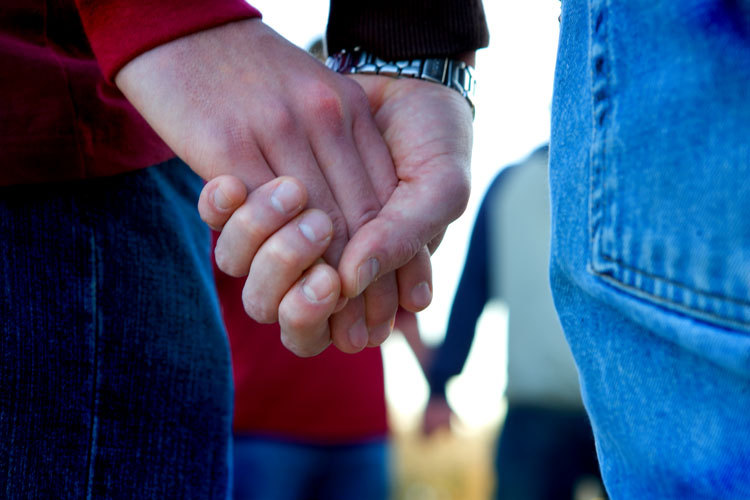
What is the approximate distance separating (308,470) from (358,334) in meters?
1.37

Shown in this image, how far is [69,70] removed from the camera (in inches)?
30.8

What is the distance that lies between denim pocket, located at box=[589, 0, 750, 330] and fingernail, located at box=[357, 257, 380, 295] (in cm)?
28

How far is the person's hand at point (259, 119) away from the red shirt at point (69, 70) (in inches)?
0.8

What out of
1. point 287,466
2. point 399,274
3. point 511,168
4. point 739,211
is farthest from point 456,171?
point 511,168

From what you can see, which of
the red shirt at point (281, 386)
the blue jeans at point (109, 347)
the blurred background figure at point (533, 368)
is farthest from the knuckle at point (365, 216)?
the blurred background figure at point (533, 368)

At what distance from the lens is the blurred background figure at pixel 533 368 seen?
2639mm

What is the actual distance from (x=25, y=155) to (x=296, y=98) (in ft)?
0.95

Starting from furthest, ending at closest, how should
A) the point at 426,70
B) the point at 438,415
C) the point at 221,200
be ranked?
the point at 438,415 → the point at 426,70 → the point at 221,200

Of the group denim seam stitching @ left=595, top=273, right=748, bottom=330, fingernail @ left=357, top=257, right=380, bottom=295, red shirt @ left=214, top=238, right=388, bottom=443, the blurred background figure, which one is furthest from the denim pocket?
the blurred background figure

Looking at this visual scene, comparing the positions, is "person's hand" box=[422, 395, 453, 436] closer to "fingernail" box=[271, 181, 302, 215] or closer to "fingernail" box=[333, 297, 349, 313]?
"fingernail" box=[333, 297, 349, 313]

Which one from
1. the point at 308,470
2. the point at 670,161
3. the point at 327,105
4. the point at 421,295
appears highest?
the point at 670,161

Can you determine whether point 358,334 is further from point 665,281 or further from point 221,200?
point 665,281

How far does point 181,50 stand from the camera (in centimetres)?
75

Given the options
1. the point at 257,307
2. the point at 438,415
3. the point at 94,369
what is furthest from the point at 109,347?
the point at 438,415
